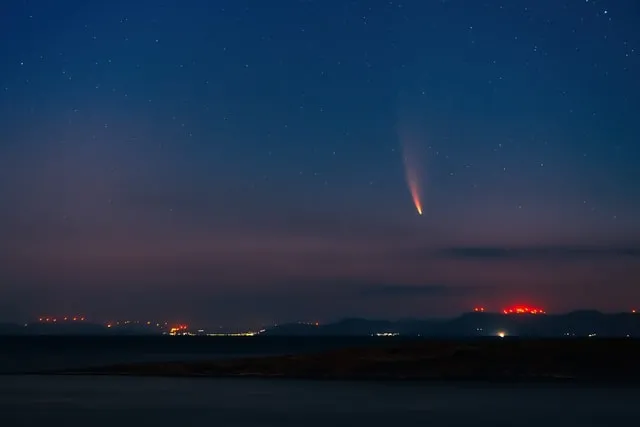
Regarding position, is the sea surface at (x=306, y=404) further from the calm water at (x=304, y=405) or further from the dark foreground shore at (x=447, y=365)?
the dark foreground shore at (x=447, y=365)

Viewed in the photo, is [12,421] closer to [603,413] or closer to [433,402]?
[433,402]

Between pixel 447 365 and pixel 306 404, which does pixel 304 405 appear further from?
pixel 447 365

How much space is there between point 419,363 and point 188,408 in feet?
93.8

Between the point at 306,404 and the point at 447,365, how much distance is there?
2472 centimetres

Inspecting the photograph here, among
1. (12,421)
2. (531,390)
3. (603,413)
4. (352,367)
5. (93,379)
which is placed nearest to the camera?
(12,421)

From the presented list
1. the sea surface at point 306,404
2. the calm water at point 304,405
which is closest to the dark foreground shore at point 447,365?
the sea surface at point 306,404

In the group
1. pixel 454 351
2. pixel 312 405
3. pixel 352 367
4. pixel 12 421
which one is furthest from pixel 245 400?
pixel 454 351

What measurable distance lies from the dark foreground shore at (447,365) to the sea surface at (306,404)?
775 centimetres

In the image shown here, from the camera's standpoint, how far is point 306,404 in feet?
122

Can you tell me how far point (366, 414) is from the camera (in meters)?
33.0

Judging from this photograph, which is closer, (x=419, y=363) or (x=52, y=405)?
(x=52, y=405)

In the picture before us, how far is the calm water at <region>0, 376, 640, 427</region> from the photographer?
3100 centimetres

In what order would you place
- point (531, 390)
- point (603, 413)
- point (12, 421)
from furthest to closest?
point (531, 390), point (603, 413), point (12, 421)

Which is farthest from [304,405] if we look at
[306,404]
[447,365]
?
[447,365]
